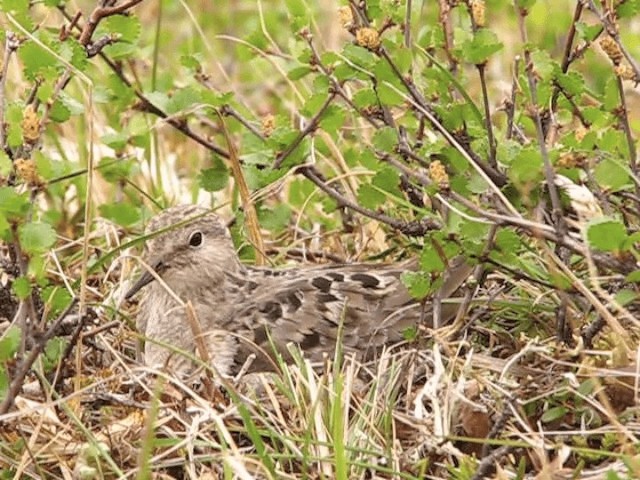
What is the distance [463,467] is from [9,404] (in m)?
1.28

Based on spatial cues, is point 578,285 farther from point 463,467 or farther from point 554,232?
point 463,467

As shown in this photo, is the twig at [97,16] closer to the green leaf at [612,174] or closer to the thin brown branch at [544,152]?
the thin brown branch at [544,152]

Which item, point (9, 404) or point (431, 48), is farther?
point (431, 48)

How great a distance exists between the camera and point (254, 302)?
212 inches

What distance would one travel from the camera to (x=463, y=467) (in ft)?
13.2

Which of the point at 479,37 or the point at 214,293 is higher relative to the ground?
the point at 479,37

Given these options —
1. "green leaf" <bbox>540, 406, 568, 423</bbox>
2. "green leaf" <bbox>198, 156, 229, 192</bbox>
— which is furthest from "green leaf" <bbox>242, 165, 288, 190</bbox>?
"green leaf" <bbox>540, 406, 568, 423</bbox>

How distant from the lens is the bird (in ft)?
16.6

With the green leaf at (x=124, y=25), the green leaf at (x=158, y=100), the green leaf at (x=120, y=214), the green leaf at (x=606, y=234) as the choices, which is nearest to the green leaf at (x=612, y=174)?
the green leaf at (x=606, y=234)

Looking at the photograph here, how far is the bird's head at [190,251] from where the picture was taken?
17.4 feet

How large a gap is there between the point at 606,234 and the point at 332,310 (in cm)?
139

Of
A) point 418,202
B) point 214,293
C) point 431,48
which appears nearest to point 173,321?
point 214,293

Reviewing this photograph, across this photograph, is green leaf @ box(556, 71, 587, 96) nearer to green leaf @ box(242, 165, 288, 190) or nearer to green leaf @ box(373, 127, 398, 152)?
green leaf @ box(373, 127, 398, 152)

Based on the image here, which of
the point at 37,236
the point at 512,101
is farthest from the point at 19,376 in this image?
the point at 512,101
